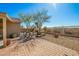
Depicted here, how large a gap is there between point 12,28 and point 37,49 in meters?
0.71

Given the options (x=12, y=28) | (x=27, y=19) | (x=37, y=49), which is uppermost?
(x=27, y=19)

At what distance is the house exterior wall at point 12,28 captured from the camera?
14.3 feet

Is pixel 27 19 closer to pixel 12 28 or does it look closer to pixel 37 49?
pixel 12 28

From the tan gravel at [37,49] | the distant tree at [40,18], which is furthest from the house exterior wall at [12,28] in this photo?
the distant tree at [40,18]

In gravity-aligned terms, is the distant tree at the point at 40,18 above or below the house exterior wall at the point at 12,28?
above

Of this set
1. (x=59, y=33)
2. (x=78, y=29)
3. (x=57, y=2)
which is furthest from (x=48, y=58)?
(x=57, y=2)

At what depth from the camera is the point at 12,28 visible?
171 inches

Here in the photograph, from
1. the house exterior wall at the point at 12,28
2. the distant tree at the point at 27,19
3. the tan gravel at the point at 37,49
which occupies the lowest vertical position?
the tan gravel at the point at 37,49

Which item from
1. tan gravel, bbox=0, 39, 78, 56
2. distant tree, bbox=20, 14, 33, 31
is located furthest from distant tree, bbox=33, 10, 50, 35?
tan gravel, bbox=0, 39, 78, 56

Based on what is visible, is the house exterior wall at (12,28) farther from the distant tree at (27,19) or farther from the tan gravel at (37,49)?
the tan gravel at (37,49)

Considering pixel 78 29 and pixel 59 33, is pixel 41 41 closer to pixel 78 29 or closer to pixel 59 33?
pixel 59 33

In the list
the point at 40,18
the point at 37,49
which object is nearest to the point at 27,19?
the point at 40,18

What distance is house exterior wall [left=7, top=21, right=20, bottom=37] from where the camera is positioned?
436 cm

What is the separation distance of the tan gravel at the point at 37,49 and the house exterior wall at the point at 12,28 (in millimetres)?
276
